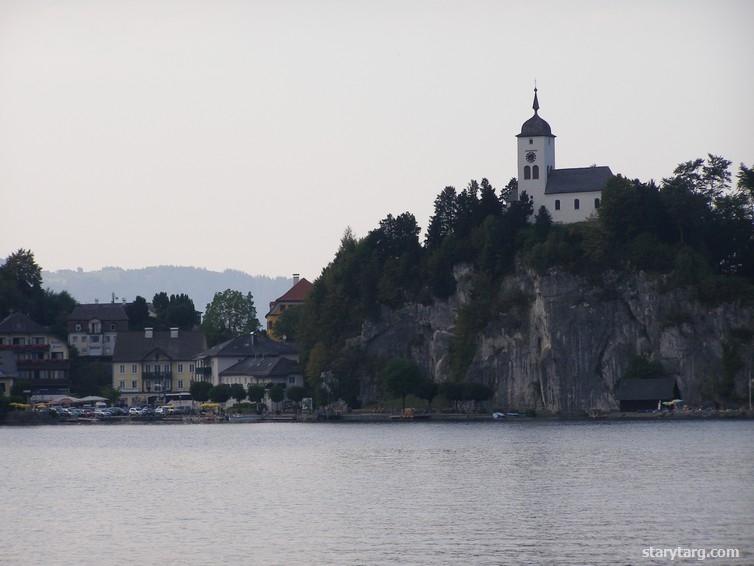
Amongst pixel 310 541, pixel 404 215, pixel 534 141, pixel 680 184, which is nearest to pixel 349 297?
pixel 404 215

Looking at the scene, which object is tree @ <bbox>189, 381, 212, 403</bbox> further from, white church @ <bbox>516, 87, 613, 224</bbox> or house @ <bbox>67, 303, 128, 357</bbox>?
white church @ <bbox>516, 87, 613, 224</bbox>

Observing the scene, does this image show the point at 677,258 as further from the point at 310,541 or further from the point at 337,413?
the point at 310,541

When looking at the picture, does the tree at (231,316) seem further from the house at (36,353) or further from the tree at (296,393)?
the tree at (296,393)

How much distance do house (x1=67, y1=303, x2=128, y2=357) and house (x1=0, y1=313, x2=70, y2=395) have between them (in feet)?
20.3

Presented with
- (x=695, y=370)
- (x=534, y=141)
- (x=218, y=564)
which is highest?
(x=534, y=141)

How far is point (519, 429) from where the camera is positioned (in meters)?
109

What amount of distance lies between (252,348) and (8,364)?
80.6ft

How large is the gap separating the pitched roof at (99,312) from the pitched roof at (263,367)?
2579cm

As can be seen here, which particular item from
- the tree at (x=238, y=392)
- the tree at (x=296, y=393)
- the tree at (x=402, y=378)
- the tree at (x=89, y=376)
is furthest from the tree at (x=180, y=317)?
the tree at (x=402, y=378)

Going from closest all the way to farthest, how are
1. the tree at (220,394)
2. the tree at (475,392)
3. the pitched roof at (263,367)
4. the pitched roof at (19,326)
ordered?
the tree at (475,392) < the tree at (220,394) < the pitched roof at (263,367) < the pitched roof at (19,326)

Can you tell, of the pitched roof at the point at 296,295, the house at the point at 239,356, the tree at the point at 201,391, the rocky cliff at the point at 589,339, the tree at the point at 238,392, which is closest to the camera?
the rocky cliff at the point at 589,339

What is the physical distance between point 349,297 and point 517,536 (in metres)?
101

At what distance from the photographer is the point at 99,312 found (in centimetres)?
18000

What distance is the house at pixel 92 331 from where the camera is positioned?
177375mm
